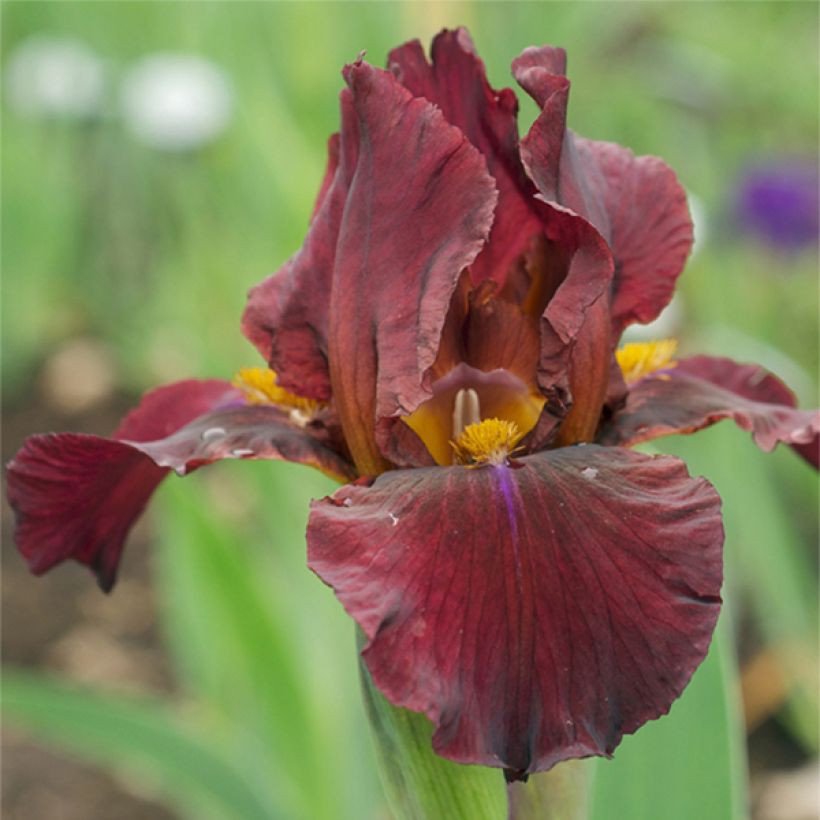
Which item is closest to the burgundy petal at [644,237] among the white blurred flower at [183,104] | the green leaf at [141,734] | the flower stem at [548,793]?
the flower stem at [548,793]

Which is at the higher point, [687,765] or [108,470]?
[108,470]

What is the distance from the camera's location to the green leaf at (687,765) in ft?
2.63

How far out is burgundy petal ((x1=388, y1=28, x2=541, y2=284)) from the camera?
719 mm

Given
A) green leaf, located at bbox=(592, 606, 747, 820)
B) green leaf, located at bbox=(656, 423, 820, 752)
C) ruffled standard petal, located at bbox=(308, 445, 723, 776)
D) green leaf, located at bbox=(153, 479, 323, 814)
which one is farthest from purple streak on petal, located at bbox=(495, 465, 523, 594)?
green leaf, located at bbox=(656, 423, 820, 752)

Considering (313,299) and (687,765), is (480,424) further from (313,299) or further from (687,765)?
(687,765)

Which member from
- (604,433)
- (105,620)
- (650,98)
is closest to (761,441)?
(604,433)

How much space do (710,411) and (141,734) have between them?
2.37 ft

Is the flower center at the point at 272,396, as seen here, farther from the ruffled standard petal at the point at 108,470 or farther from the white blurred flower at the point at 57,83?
the white blurred flower at the point at 57,83

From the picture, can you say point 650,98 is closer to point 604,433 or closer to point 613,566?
point 604,433

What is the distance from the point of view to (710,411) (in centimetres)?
74

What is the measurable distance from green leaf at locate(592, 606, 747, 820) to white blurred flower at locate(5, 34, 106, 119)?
3.17 metres

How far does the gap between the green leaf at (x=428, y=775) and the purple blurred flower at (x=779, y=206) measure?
223 cm

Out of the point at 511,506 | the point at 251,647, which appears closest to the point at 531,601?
the point at 511,506

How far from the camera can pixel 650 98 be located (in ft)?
10.4
